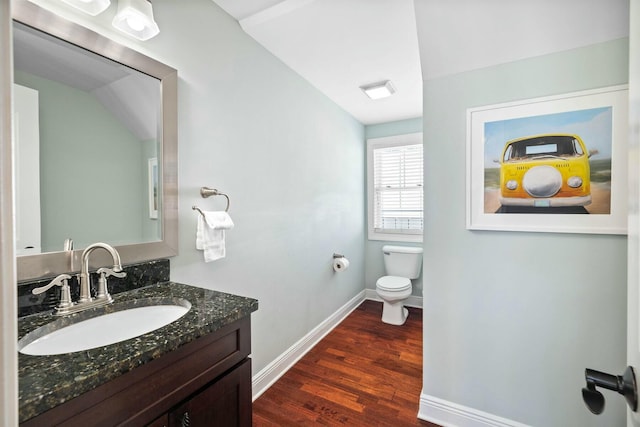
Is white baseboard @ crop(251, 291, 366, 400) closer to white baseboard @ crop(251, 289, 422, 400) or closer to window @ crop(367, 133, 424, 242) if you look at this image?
white baseboard @ crop(251, 289, 422, 400)

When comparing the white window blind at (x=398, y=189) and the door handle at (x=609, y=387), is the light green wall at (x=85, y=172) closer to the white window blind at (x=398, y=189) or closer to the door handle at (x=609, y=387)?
the door handle at (x=609, y=387)

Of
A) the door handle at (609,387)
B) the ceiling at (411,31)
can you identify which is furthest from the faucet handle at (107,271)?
the ceiling at (411,31)

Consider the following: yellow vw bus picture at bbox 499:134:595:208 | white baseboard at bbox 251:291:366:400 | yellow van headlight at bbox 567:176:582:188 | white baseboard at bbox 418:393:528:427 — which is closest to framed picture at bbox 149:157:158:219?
white baseboard at bbox 251:291:366:400

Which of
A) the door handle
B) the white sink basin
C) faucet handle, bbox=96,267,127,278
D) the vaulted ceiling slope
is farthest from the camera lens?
the vaulted ceiling slope

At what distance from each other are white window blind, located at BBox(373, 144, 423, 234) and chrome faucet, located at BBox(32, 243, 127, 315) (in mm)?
3123

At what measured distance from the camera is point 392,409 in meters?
1.80

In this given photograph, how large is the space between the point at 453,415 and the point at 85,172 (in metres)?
2.22

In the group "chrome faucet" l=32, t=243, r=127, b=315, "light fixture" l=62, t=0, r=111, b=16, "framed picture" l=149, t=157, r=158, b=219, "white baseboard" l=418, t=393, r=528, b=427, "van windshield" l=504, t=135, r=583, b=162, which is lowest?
"white baseboard" l=418, t=393, r=528, b=427

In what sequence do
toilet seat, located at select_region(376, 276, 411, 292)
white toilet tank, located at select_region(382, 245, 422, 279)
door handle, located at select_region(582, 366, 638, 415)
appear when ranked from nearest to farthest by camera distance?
door handle, located at select_region(582, 366, 638, 415), toilet seat, located at select_region(376, 276, 411, 292), white toilet tank, located at select_region(382, 245, 422, 279)

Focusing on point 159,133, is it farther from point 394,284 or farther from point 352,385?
point 394,284

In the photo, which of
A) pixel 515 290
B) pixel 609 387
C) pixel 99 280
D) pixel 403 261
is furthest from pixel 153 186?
pixel 403 261

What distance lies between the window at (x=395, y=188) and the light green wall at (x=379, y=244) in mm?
66

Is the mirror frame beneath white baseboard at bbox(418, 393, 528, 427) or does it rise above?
above

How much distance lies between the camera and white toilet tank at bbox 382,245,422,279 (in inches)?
131
